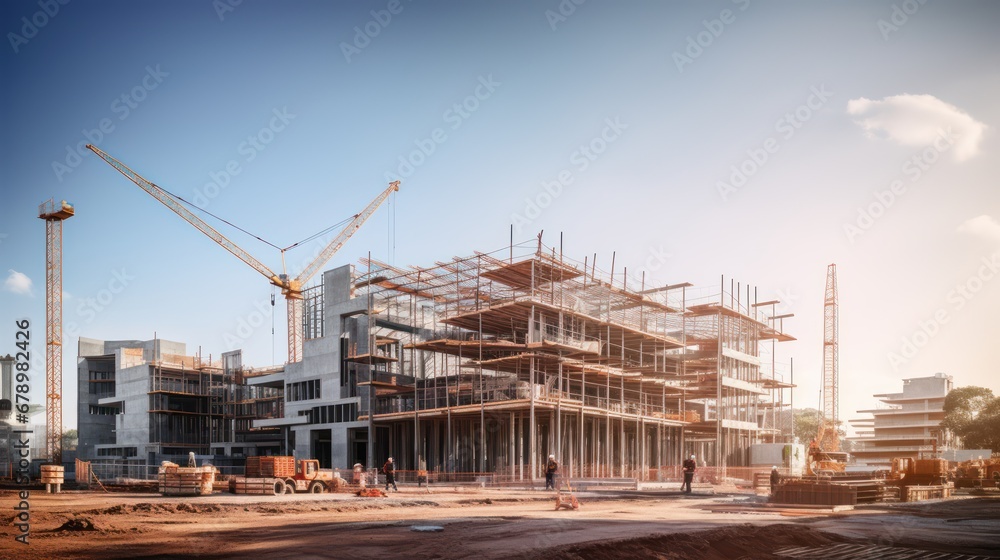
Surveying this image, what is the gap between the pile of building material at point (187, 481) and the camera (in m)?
33.7

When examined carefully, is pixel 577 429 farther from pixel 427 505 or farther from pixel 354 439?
pixel 427 505

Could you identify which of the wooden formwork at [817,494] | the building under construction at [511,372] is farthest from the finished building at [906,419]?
the wooden formwork at [817,494]

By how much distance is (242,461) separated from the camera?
265 ft

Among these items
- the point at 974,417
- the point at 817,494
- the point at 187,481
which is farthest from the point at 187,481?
the point at 974,417

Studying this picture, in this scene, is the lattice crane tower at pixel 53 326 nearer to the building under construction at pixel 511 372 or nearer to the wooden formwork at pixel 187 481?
the building under construction at pixel 511 372

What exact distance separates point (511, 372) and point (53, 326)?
4905 cm

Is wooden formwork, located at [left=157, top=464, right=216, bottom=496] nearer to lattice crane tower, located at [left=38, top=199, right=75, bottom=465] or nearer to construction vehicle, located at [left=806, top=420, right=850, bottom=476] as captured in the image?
construction vehicle, located at [left=806, top=420, right=850, bottom=476]

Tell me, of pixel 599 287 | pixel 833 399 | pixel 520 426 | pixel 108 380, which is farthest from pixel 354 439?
pixel 833 399

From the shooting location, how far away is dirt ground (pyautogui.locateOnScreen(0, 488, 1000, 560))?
1512 cm

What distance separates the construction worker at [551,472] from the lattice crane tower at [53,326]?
59.6 metres

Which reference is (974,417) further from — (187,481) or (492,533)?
(492,533)

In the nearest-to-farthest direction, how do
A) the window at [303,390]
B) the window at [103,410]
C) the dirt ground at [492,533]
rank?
1. the dirt ground at [492,533]
2. the window at [303,390]
3. the window at [103,410]

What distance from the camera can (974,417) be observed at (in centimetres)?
11944

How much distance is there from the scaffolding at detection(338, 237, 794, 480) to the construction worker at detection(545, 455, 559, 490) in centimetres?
896
